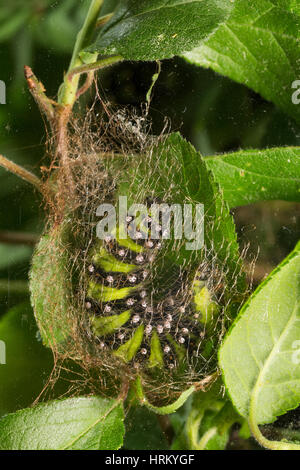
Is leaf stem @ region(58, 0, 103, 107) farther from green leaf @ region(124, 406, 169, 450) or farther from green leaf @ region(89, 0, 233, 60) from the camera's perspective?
green leaf @ region(124, 406, 169, 450)

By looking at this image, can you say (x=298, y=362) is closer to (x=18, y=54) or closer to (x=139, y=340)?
(x=139, y=340)

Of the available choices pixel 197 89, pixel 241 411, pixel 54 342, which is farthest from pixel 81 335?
pixel 197 89

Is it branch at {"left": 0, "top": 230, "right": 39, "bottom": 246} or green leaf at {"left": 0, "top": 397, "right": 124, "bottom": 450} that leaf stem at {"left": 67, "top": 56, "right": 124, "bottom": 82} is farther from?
green leaf at {"left": 0, "top": 397, "right": 124, "bottom": 450}

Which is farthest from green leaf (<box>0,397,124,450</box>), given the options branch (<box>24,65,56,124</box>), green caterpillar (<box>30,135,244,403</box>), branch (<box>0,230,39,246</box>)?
branch (<box>24,65,56,124</box>)

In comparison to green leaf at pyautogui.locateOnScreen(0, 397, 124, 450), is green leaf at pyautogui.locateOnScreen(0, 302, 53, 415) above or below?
above

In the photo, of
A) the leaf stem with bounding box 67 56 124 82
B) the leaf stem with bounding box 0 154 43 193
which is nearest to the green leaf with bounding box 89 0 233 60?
the leaf stem with bounding box 67 56 124 82

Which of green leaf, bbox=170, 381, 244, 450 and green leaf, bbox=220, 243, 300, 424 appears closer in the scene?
green leaf, bbox=220, 243, 300, 424

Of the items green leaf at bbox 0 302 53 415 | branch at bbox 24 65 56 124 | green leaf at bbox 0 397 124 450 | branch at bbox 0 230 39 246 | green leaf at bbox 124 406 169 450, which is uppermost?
branch at bbox 24 65 56 124
